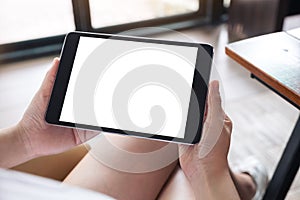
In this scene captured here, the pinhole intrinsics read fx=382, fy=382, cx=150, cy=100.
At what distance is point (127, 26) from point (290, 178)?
4.80 feet

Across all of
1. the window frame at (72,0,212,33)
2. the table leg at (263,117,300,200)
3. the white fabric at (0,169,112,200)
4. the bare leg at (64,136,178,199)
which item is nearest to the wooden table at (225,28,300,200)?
the table leg at (263,117,300,200)

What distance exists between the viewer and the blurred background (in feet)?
4.93

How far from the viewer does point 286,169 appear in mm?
865

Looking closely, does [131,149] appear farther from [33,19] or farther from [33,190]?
[33,19]

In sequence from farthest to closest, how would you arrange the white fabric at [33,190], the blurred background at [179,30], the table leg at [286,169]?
the blurred background at [179,30]
the table leg at [286,169]
the white fabric at [33,190]

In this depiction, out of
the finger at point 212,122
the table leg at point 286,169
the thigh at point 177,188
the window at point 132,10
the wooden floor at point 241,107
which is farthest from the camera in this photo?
the window at point 132,10

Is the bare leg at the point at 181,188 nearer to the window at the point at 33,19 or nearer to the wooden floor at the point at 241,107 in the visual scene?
the wooden floor at the point at 241,107

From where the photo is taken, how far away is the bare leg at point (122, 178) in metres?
0.73

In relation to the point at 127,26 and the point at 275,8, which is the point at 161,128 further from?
the point at 127,26

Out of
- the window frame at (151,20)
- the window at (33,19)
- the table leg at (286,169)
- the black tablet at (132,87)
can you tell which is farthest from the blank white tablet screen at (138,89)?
the window at (33,19)

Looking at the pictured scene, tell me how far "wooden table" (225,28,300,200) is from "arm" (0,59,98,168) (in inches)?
13.2

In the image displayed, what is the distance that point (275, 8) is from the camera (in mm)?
1739

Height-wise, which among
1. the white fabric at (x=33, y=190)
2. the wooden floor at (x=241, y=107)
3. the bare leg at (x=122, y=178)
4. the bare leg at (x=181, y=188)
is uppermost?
the white fabric at (x=33, y=190)

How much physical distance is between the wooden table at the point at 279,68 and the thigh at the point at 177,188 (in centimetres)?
25
